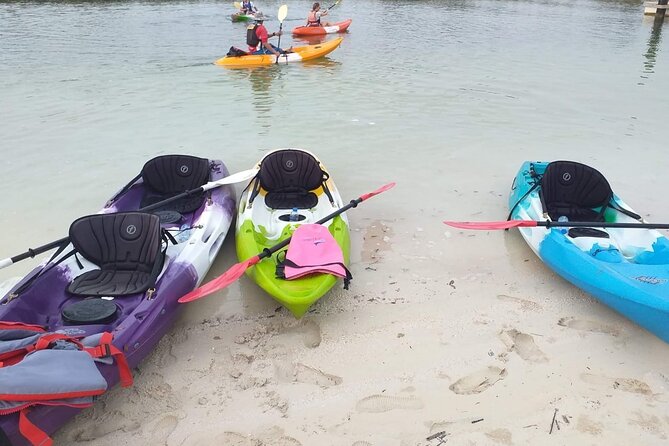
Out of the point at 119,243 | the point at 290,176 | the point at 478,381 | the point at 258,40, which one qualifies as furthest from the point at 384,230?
the point at 258,40

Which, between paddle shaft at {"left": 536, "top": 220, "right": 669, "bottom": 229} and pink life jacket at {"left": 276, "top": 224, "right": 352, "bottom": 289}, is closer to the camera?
pink life jacket at {"left": 276, "top": 224, "right": 352, "bottom": 289}

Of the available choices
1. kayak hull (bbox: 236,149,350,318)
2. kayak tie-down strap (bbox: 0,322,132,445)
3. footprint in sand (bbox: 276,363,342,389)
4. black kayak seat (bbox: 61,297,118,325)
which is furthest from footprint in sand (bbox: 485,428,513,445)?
black kayak seat (bbox: 61,297,118,325)

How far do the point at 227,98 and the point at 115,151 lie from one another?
328 cm

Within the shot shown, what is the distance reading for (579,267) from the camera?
12.0 feet

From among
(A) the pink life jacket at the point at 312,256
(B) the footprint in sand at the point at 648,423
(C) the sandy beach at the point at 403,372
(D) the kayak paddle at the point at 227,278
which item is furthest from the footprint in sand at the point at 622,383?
(D) the kayak paddle at the point at 227,278

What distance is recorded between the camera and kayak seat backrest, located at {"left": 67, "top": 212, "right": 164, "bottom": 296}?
3.65 meters

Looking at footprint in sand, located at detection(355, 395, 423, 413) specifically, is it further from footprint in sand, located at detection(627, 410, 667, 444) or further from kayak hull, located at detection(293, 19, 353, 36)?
kayak hull, located at detection(293, 19, 353, 36)

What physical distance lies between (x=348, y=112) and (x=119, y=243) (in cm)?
579

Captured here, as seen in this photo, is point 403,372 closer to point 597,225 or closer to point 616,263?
point 616,263

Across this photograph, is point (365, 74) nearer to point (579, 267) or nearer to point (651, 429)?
point (579, 267)

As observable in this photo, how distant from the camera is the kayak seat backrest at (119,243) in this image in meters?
3.65

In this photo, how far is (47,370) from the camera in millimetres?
2465

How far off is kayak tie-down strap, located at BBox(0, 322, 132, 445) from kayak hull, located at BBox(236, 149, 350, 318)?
3.59 feet

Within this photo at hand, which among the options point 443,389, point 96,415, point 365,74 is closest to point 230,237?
point 96,415
